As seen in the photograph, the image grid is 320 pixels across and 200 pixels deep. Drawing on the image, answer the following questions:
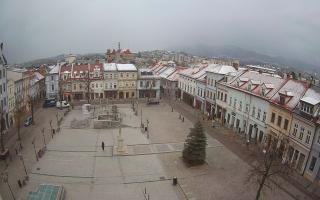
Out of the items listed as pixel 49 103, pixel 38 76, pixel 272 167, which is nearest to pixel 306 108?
pixel 272 167

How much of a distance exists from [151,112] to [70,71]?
952 inches

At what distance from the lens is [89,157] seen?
37188 mm

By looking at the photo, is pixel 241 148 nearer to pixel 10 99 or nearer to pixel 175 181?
pixel 175 181

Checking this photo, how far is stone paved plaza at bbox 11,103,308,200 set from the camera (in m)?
29.4

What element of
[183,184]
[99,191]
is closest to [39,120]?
[99,191]

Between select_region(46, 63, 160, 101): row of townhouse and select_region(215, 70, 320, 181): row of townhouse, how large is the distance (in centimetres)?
2401

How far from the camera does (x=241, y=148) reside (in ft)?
140

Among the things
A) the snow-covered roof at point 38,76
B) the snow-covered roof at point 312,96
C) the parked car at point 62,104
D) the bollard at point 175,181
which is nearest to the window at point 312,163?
the snow-covered roof at point 312,96

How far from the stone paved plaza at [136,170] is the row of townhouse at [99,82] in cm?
2569

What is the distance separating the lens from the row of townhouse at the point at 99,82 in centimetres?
6975

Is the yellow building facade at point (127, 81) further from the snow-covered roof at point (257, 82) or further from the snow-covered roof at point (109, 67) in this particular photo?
the snow-covered roof at point (257, 82)

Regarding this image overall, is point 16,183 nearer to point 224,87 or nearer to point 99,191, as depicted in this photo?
point 99,191

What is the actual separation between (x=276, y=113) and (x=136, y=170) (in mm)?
21392

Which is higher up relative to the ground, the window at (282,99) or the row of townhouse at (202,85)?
the window at (282,99)
